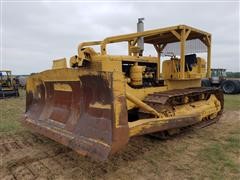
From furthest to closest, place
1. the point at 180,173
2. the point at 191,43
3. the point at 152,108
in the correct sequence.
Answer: the point at 191,43 → the point at 152,108 → the point at 180,173

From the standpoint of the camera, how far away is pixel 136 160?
3535mm

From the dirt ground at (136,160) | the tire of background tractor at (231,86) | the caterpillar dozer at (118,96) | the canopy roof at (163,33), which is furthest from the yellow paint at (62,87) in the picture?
the tire of background tractor at (231,86)

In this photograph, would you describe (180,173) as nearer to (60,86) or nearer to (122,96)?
(122,96)

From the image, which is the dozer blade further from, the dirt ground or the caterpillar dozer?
the dirt ground

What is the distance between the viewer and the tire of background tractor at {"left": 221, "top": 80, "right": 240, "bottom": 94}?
15141 mm

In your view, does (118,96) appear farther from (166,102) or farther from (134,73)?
(134,73)

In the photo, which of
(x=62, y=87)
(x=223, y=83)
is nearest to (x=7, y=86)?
(x=62, y=87)

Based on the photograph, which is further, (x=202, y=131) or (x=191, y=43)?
(x=191, y=43)

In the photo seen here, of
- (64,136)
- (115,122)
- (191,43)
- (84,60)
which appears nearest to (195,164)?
(115,122)

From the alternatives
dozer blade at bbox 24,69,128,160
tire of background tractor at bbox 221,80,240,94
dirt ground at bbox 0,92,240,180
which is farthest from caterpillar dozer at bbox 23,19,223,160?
tire of background tractor at bbox 221,80,240,94

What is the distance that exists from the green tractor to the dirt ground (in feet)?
38.6

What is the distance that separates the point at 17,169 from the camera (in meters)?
3.23

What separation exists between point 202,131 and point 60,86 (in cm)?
361

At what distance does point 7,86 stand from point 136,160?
47.6 ft
